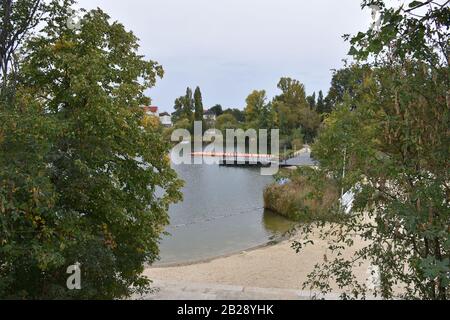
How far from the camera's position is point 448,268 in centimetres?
266

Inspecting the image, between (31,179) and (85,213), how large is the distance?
2466mm

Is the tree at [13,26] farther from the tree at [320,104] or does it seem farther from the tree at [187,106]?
the tree at [187,106]

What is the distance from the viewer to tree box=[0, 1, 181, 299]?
4520mm

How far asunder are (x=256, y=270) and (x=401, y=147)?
8875mm

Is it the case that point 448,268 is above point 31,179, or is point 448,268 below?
below

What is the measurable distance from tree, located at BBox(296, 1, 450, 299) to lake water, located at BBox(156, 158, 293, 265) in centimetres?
586

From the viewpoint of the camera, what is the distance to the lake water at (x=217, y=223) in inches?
591

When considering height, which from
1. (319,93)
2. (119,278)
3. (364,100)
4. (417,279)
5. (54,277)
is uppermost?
(319,93)

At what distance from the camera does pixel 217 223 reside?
739 inches

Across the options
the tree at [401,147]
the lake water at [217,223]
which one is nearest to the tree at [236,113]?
the lake water at [217,223]

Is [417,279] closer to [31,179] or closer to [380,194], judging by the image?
[380,194]

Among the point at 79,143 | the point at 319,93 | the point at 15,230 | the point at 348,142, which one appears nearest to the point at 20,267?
the point at 15,230

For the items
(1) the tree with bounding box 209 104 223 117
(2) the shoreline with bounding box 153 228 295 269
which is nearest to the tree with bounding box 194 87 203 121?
(1) the tree with bounding box 209 104 223 117

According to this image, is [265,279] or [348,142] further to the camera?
[265,279]
